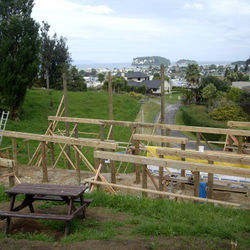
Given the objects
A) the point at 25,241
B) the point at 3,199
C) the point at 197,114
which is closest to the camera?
the point at 25,241

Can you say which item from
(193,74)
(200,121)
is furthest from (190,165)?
(193,74)

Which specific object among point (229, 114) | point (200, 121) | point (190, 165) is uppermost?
point (190, 165)

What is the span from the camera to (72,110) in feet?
103

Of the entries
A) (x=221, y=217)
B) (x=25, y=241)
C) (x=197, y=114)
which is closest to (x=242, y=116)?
(x=197, y=114)

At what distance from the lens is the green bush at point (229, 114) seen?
28.9 m

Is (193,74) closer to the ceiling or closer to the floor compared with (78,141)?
closer to the ceiling

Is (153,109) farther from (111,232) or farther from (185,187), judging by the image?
(111,232)

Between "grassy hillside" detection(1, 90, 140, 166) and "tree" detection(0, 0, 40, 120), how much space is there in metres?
2.50

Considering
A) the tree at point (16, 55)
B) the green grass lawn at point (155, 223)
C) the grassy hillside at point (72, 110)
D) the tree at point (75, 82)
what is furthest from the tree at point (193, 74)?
the green grass lawn at point (155, 223)

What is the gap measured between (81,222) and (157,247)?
1636 mm

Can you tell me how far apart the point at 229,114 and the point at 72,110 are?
49.9 ft

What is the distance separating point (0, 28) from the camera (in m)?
21.9

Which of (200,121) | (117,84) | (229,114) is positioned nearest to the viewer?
(229,114)

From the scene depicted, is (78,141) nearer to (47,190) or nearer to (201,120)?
(47,190)
